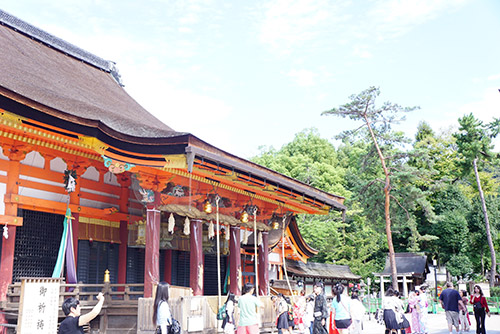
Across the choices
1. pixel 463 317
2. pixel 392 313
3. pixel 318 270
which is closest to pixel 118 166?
pixel 392 313

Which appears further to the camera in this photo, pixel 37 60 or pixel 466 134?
pixel 466 134

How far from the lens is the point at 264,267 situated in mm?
17188

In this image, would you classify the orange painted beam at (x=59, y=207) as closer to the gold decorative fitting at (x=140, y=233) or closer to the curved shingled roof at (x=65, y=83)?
the gold decorative fitting at (x=140, y=233)

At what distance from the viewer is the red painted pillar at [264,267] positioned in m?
17.1

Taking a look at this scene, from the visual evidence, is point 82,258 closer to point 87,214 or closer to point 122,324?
point 87,214

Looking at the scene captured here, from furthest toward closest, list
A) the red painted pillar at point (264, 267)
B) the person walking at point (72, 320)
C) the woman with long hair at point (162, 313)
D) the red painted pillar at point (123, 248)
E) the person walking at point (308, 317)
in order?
the red painted pillar at point (264, 267), the person walking at point (308, 317), the red painted pillar at point (123, 248), the woman with long hair at point (162, 313), the person walking at point (72, 320)

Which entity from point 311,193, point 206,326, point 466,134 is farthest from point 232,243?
point 466,134

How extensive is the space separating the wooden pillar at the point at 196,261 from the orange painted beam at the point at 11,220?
4.43m

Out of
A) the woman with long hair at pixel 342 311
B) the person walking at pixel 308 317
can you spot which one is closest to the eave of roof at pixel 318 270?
the person walking at pixel 308 317

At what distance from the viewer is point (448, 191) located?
48000 millimetres

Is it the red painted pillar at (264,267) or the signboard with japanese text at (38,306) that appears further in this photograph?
the red painted pillar at (264,267)

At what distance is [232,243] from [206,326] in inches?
173

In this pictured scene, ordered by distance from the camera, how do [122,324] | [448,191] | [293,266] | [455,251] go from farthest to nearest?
1. [448,191]
2. [455,251]
3. [293,266]
4. [122,324]

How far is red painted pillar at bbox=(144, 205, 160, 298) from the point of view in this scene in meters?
10.9
